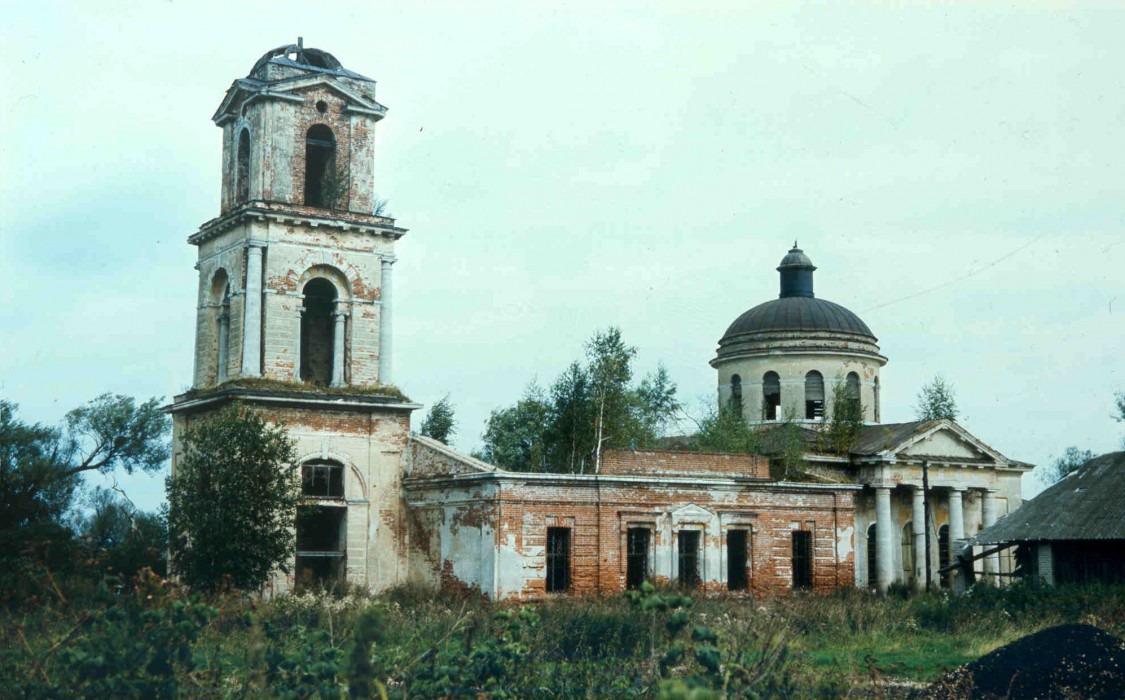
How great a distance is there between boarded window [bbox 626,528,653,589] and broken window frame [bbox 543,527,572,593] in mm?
1692

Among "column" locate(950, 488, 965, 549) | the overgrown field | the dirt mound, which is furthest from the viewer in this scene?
"column" locate(950, 488, 965, 549)

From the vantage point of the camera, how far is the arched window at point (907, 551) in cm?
3625

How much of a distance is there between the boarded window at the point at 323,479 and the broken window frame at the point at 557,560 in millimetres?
4465

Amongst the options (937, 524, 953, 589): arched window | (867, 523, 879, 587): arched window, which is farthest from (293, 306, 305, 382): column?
(937, 524, 953, 589): arched window

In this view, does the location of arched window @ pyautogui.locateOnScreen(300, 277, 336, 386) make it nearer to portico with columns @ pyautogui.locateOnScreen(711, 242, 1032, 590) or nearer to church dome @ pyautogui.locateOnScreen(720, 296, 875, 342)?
portico with columns @ pyautogui.locateOnScreen(711, 242, 1032, 590)

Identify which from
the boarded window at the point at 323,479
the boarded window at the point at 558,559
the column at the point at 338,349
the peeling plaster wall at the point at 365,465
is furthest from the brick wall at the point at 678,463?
the column at the point at 338,349

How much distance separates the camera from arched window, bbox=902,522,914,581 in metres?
36.2

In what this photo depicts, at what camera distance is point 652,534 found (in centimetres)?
2719

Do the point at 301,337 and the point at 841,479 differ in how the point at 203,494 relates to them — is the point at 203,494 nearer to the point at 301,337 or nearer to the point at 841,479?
the point at 301,337

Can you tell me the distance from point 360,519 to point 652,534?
636cm

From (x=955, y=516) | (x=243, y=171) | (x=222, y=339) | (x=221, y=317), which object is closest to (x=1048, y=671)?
(x=222, y=339)

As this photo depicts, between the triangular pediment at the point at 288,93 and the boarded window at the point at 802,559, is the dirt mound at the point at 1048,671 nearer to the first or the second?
the boarded window at the point at 802,559

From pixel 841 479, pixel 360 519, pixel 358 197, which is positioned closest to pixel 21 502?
pixel 360 519

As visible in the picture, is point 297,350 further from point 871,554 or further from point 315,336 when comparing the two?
point 871,554
